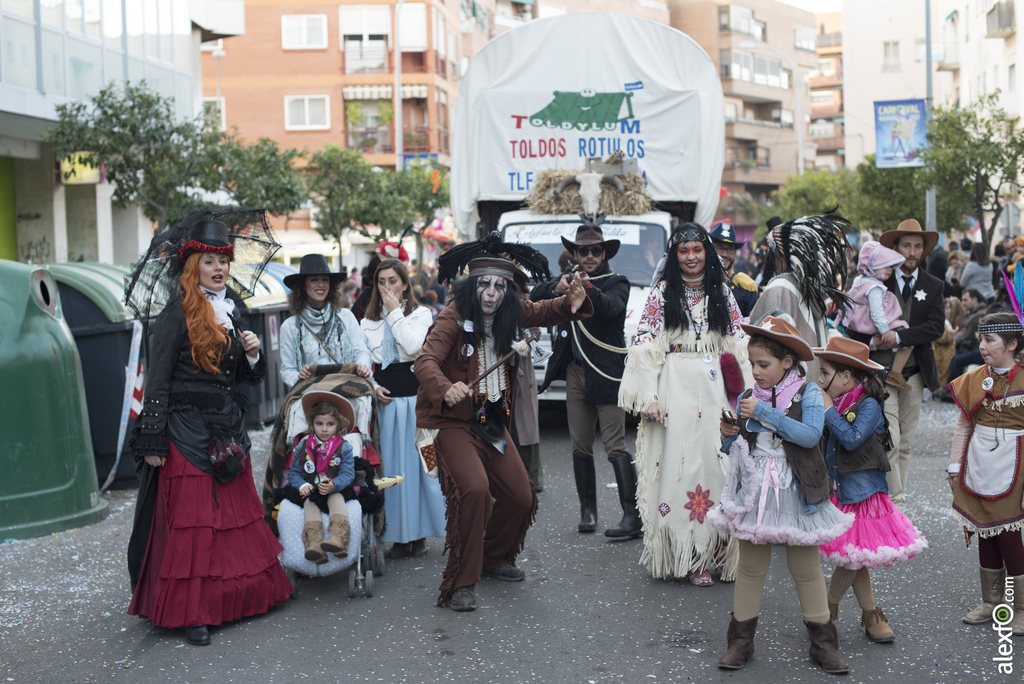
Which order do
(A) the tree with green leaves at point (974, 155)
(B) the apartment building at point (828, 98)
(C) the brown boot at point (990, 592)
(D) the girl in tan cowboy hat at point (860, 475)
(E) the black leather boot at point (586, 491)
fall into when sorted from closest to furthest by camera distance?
(D) the girl in tan cowboy hat at point (860, 475)
(C) the brown boot at point (990, 592)
(E) the black leather boot at point (586, 491)
(A) the tree with green leaves at point (974, 155)
(B) the apartment building at point (828, 98)

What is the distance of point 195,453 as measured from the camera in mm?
5395

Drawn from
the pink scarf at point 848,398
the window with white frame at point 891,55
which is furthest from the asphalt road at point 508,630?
the window with white frame at point 891,55

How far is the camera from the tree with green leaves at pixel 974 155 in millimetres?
19469

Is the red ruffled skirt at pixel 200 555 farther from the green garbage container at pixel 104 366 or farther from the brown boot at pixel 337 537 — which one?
the green garbage container at pixel 104 366

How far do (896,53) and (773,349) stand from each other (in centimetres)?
6702

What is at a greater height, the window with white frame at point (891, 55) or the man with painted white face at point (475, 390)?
the window with white frame at point (891, 55)

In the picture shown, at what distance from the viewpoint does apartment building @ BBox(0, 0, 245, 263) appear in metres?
16.3

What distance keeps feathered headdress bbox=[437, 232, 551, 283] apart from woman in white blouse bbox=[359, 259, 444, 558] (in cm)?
89

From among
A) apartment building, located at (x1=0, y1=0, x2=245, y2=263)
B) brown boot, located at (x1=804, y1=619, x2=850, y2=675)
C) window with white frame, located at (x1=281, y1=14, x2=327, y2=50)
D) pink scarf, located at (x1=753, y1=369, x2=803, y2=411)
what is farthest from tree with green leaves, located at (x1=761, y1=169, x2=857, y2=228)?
brown boot, located at (x1=804, y1=619, x2=850, y2=675)

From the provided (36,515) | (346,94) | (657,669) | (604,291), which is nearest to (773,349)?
(657,669)

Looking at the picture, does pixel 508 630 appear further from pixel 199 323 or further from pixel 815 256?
pixel 815 256

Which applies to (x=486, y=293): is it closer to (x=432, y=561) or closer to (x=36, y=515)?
(x=432, y=561)

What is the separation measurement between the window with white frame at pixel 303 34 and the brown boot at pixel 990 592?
46414 millimetres

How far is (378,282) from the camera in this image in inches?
273
